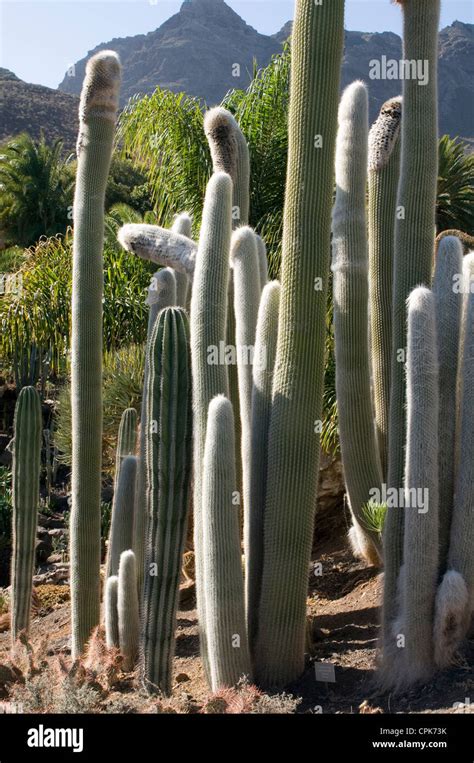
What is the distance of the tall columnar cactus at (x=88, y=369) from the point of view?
5.79 m

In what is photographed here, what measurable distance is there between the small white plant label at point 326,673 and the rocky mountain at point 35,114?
35.4 m

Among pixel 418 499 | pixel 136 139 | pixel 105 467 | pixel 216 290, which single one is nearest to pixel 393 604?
pixel 418 499


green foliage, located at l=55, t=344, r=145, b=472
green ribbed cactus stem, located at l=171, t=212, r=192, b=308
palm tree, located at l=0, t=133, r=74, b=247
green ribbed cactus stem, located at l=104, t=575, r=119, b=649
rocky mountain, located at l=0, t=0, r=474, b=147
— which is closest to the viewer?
green ribbed cactus stem, located at l=104, t=575, r=119, b=649

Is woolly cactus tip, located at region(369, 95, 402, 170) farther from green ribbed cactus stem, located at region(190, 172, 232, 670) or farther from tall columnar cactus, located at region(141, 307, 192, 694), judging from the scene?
tall columnar cactus, located at region(141, 307, 192, 694)

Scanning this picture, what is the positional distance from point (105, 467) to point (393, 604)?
7.61m

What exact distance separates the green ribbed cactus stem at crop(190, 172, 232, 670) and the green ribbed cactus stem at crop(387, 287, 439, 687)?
1.02 meters

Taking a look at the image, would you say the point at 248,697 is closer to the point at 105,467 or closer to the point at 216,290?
the point at 216,290

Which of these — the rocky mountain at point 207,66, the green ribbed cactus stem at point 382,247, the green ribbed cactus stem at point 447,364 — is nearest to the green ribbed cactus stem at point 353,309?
the green ribbed cactus stem at point 382,247

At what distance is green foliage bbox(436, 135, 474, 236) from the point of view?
12.0 metres

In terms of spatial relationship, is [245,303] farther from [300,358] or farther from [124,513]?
[124,513]

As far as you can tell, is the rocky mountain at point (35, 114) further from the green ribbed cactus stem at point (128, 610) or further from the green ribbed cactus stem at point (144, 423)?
the green ribbed cactus stem at point (128, 610)

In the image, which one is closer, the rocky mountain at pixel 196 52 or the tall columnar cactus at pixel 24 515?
the tall columnar cactus at pixel 24 515

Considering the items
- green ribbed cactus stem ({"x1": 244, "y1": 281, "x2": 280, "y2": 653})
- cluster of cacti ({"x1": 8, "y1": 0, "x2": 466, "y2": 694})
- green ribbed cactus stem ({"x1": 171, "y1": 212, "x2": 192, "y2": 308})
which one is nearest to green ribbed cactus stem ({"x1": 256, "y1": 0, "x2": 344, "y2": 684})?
cluster of cacti ({"x1": 8, "y1": 0, "x2": 466, "y2": 694})

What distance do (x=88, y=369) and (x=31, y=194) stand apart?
2336cm
